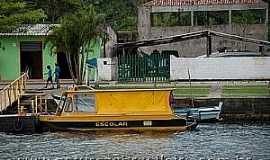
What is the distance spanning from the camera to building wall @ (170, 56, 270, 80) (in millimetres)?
55031

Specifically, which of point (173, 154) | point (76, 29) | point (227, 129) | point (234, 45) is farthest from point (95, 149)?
point (234, 45)

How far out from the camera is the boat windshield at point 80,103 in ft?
128

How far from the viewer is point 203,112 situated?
137ft

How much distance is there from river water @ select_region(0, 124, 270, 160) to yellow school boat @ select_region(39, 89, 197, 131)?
870 mm

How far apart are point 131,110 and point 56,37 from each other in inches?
510

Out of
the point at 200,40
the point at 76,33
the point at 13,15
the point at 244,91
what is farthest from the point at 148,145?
the point at 200,40

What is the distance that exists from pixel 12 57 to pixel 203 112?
70.2 ft

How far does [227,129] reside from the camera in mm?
39281

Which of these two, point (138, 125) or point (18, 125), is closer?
point (138, 125)

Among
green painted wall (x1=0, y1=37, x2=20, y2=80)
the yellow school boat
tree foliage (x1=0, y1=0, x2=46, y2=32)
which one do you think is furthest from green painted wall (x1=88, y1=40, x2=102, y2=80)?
the yellow school boat

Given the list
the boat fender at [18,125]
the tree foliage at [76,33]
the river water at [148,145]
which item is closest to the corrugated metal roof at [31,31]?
the tree foliage at [76,33]

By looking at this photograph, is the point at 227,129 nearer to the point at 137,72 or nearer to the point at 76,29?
the point at 76,29

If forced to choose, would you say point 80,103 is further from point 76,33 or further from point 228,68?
point 228,68

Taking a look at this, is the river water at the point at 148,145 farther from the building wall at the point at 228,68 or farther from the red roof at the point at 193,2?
the red roof at the point at 193,2
